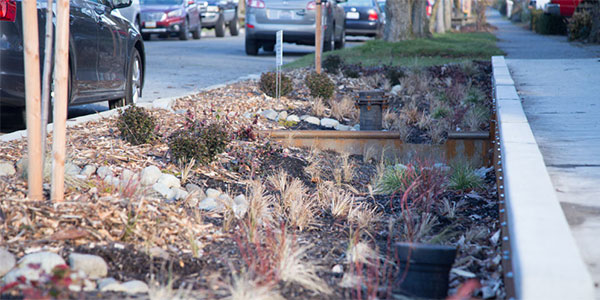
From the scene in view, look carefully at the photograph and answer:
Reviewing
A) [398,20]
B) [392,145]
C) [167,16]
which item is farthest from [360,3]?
[392,145]

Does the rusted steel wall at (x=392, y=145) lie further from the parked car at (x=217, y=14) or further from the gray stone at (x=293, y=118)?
the parked car at (x=217, y=14)

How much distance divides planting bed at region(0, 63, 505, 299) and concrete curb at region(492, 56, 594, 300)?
1.30 feet

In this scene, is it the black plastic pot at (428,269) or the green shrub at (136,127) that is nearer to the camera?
the black plastic pot at (428,269)

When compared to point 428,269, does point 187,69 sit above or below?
above

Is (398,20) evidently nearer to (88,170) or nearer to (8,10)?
(8,10)

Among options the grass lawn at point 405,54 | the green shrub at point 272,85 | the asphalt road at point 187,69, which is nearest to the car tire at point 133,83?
the asphalt road at point 187,69

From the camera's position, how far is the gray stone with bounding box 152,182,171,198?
446 cm

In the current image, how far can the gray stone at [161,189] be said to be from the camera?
4.46 metres

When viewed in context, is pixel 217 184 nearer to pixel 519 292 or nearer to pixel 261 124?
pixel 261 124

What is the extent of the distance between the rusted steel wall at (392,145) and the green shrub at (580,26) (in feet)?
50.9

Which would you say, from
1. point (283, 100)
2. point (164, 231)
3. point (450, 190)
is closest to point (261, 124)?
point (283, 100)

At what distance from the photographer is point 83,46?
21.8 ft

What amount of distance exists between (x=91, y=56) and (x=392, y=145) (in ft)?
9.97

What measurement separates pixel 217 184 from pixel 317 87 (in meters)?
4.08
